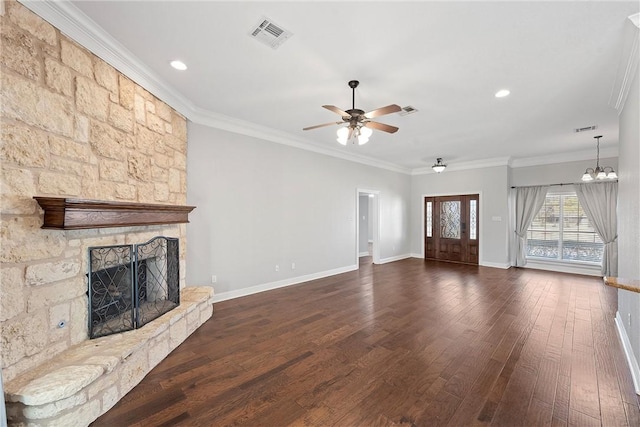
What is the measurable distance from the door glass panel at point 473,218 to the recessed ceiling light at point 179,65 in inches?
303

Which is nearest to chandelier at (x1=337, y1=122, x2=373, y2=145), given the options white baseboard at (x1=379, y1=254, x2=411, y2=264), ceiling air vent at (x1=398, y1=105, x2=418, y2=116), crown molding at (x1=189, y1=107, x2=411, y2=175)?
ceiling air vent at (x1=398, y1=105, x2=418, y2=116)

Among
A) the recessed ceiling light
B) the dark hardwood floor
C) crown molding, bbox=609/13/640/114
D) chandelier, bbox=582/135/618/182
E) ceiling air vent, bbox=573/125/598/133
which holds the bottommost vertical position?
the dark hardwood floor

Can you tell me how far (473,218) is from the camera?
7.56 metres

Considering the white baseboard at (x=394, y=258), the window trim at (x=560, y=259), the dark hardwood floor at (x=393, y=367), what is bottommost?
the dark hardwood floor at (x=393, y=367)

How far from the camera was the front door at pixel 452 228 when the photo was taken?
7559 mm

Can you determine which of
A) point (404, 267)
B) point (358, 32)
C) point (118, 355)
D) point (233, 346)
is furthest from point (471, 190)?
point (118, 355)

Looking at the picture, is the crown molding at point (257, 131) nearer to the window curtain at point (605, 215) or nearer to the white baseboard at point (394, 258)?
the white baseboard at point (394, 258)

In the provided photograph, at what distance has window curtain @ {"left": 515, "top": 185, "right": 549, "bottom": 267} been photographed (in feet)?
22.3

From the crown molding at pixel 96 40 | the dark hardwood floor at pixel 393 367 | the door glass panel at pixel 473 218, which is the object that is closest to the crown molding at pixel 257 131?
the crown molding at pixel 96 40

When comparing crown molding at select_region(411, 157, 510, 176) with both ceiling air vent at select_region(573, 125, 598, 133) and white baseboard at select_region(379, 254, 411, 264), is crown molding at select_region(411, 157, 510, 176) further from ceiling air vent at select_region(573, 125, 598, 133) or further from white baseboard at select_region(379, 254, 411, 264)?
white baseboard at select_region(379, 254, 411, 264)

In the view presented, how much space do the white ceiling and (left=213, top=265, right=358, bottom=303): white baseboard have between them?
2.88 meters

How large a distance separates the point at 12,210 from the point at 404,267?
23.2 feet

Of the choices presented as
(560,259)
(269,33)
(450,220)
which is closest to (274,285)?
(269,33)

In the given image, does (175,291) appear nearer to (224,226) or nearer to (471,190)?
(224,226)
